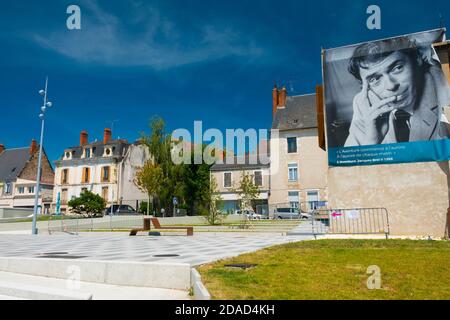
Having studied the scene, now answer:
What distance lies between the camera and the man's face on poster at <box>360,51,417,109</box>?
55.7 ft

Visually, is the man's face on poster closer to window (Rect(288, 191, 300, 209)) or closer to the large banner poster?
the large banner poster

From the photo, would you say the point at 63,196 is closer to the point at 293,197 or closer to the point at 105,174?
the point at 105,174

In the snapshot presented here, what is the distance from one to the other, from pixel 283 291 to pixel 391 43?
16.9 meters

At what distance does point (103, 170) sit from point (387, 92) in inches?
1485

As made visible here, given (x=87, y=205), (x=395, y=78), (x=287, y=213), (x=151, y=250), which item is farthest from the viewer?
(x=87, y=205)

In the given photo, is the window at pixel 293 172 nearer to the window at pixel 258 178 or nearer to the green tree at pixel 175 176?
the window at pixel 258 178

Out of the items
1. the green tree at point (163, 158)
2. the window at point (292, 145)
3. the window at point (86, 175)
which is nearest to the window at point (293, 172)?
the window at point (292, 145)

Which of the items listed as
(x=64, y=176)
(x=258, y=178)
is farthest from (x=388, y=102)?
(x=64, y=176)

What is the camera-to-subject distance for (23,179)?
157ft

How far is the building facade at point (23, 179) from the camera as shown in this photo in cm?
4700

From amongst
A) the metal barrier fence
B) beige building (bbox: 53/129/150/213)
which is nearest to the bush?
beige building (bbox: 53/129/150/213)

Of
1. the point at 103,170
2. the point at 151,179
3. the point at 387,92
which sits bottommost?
the point at 151,179

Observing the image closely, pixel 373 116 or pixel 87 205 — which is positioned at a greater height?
pixel 373 116

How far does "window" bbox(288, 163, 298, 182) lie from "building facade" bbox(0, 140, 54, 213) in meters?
33.5
